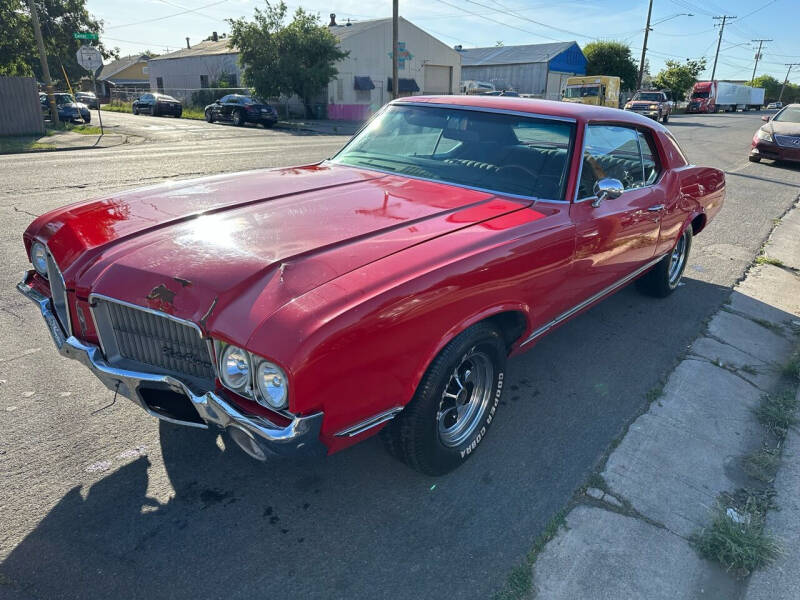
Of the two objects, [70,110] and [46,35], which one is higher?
[46,35]

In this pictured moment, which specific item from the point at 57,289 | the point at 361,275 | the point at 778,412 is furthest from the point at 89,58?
the point at 778,412

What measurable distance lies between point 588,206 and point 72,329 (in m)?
2.74

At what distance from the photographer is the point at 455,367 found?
96.2 inches

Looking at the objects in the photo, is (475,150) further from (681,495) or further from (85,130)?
(85,130)

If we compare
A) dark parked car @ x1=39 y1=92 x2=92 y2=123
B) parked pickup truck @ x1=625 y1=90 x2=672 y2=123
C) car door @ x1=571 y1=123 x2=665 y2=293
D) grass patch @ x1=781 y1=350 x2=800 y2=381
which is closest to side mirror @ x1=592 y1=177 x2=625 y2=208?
car door @ x1=571 y1=123 x2=665 y2=293

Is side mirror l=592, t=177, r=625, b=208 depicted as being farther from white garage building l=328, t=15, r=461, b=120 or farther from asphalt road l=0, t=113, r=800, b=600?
white garage building l=328, t=15, r=461, b=120

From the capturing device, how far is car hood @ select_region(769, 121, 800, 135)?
14.1m

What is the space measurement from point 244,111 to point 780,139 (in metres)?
20.8

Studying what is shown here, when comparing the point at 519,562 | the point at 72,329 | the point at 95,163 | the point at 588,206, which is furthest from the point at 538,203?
the point at 95,163

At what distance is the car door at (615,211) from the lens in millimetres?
3252

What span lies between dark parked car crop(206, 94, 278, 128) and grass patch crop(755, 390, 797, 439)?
2533 centimetres

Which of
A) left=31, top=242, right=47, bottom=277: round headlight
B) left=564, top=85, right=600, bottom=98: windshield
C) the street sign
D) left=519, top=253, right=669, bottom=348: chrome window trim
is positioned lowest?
left=519, top=253, right=669, bottom=348: chrome window trim

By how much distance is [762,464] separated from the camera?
2910mm

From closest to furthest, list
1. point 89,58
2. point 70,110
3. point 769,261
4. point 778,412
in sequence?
point 778,412 < point 769,261 < point 89,58 < point 70,110
